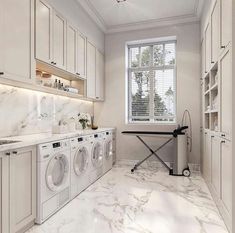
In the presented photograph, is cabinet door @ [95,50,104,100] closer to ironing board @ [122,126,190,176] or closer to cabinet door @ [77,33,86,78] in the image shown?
cabinet door @ [77,33,86,78]

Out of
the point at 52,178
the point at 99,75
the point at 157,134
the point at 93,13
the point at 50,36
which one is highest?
the point at 93,13

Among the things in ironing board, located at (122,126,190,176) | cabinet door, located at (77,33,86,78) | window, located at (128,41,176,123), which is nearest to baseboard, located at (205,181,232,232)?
ironing board, located at (122,126,190,176)

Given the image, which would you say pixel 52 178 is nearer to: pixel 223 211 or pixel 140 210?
pixel 140 210

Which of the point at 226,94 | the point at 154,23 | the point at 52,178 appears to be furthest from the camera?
the point at 154,23

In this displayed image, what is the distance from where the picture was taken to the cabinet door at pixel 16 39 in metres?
2.08

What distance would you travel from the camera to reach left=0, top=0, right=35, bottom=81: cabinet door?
6.83 ft

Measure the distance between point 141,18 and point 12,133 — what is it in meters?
3.47

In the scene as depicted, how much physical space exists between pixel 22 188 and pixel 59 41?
2.08 m

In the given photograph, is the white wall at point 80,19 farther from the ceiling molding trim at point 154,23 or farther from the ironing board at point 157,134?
the ironing board at point 157,134

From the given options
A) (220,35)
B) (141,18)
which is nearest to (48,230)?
(220,35)

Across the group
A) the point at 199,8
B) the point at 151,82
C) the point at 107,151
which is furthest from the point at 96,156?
the point at 199,8

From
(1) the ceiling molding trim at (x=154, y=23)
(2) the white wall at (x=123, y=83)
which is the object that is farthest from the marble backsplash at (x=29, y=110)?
(1) the ceiling molding trim at (x=154, y=23)

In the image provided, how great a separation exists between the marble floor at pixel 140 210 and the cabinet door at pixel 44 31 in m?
1.94

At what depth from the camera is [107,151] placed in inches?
169
